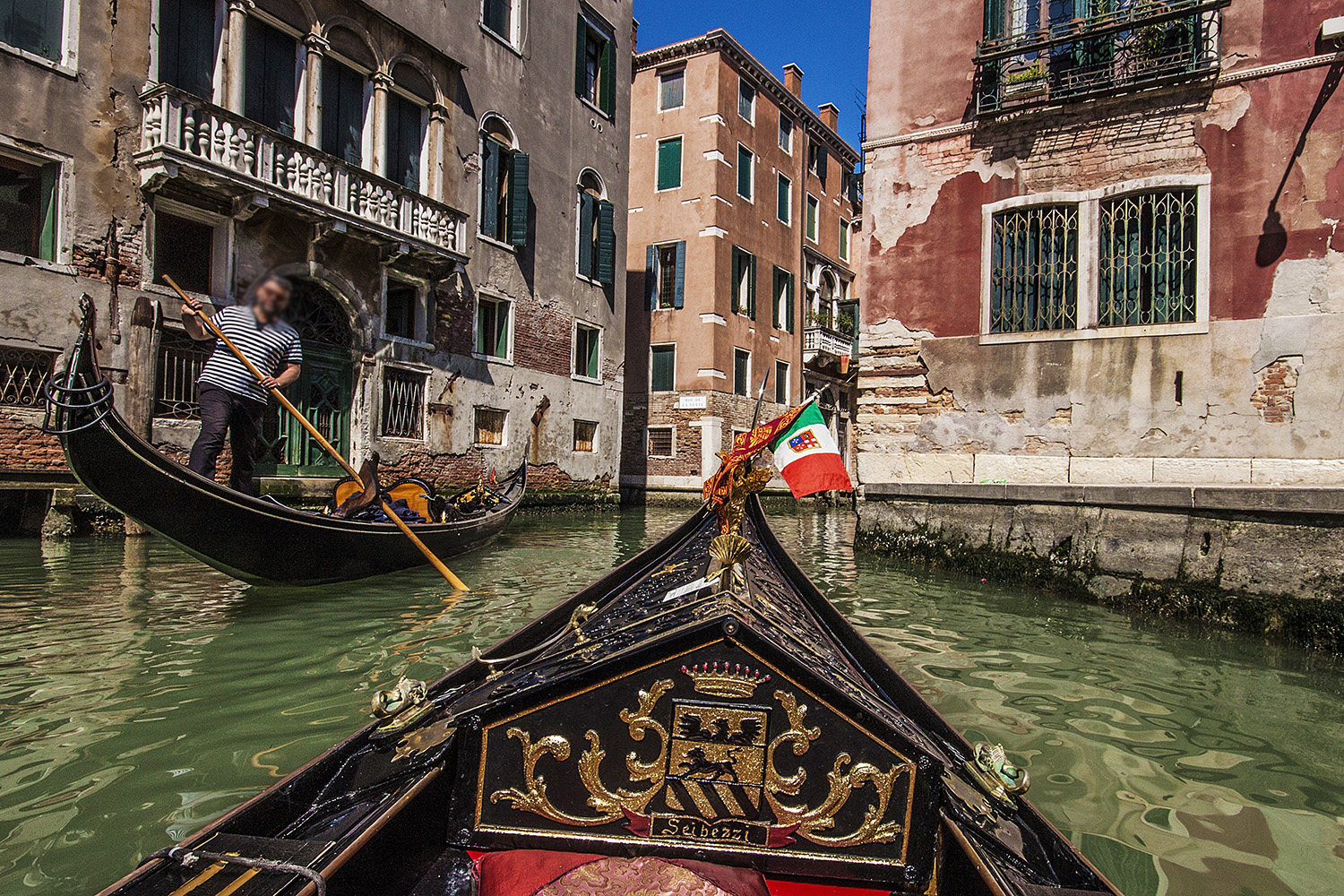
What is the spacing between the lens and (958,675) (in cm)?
309

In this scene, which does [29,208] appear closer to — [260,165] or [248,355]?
[260,165]

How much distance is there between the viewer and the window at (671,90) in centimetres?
1466

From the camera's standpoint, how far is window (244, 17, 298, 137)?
23.3 ft

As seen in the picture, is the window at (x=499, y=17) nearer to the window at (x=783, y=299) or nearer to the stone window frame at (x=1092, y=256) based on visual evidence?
the stone window frame at (x=1092, y=256)

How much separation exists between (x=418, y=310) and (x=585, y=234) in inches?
132

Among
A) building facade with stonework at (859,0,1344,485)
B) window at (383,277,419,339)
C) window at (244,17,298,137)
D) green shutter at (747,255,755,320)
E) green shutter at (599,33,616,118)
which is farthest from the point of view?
green shutter at (747,255,755,320)

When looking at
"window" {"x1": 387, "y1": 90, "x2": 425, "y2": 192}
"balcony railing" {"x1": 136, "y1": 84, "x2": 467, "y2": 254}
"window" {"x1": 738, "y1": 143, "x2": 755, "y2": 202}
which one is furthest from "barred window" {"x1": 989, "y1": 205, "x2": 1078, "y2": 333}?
"window" {"x1": 738, "y1": 143, "x2": 755, "y2": 202}

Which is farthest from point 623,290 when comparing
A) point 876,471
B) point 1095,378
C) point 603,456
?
point 1095,378

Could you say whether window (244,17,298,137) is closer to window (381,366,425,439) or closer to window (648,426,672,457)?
window (381,366,425,439)

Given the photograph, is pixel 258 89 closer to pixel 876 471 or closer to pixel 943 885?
pixel 876 471

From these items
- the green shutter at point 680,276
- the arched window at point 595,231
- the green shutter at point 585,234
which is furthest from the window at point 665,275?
the green shutter at point 585,234

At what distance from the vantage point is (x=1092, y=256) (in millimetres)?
5727

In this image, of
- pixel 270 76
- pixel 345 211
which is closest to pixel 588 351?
pixel 345 211

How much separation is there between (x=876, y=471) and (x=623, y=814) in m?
5.55
